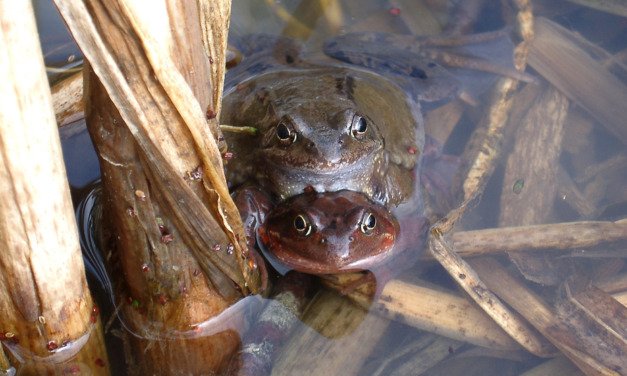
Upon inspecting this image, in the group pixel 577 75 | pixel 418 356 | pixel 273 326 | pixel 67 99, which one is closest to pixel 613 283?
pixel 418 356

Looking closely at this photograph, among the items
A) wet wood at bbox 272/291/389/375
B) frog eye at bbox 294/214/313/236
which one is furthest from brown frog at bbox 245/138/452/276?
wet wood at bbox 272/291/389/375

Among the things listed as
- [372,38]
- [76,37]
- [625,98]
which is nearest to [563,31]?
[625,98]

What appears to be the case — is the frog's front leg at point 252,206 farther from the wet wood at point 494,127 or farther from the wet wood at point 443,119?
the wet wood at point 443,119

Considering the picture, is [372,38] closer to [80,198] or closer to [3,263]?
[80,198]

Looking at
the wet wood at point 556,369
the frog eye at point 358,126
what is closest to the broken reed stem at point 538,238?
the wet wood at point 556,369

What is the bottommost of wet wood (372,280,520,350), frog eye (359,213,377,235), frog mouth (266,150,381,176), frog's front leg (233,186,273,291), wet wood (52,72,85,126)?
wet wood (372,280,520,350)

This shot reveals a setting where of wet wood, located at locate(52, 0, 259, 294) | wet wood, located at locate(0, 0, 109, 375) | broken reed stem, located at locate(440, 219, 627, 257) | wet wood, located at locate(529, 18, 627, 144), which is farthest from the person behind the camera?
wet wood, located at locate(529, 18, 627, 144)

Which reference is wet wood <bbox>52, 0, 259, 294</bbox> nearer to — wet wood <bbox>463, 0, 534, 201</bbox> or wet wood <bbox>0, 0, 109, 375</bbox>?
wet wood <bbox>0, 0, 109, 375</bbox>
